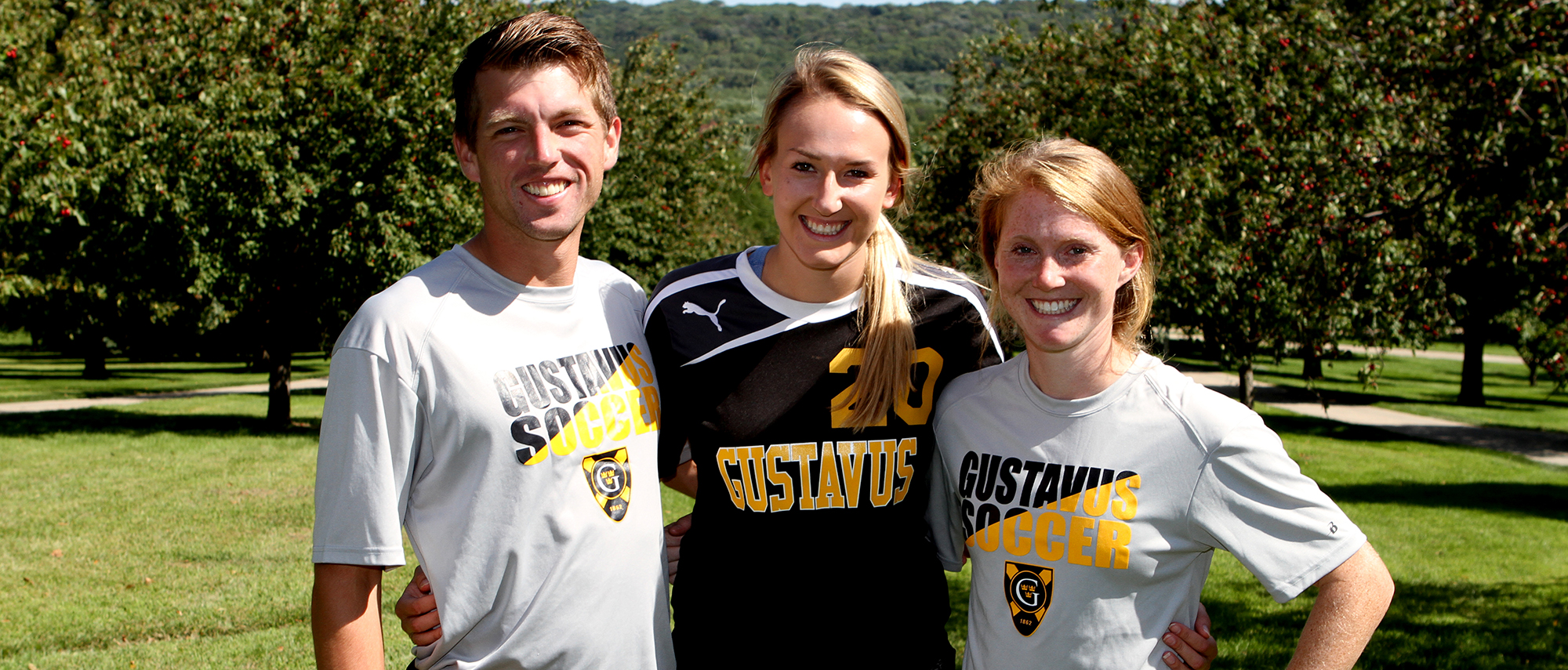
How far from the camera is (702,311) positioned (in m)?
2.88

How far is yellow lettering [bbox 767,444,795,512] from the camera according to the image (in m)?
2.66

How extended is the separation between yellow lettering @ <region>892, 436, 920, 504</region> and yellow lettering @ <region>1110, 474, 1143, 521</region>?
57cm

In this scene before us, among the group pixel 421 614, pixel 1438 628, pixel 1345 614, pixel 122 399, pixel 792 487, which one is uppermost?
pixel 792 487

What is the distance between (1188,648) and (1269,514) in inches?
13.5

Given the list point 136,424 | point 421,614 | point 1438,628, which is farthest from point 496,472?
point 136,424

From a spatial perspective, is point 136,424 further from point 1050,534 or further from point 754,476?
point 1050,534

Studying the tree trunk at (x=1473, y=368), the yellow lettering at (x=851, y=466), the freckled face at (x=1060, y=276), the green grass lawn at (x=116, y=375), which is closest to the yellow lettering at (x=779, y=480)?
the yellow lettering at (x=851, y=466)

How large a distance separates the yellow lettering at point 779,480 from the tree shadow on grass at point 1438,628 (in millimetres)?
4764

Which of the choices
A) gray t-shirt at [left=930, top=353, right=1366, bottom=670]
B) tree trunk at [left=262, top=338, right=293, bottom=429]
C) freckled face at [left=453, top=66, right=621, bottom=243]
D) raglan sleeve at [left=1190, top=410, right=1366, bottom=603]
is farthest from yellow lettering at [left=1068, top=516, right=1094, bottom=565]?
tree trunk at [left=262, top=338, right=293, bottom=429]

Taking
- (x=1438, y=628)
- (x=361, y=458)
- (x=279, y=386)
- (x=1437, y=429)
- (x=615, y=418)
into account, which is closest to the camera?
(x=361, y=458)

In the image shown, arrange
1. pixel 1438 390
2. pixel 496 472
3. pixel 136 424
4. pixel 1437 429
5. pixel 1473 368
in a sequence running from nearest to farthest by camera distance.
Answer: pixel 496 472 → pixel 136 424 → pixel 1437 429 → pixel 1473 368 → pixel 1438 390

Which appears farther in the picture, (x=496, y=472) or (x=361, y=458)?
(x=496, y=472)

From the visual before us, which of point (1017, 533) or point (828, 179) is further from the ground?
point (828, 179)

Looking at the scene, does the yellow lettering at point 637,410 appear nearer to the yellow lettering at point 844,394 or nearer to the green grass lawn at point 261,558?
the yellow lettering at point 844,394
